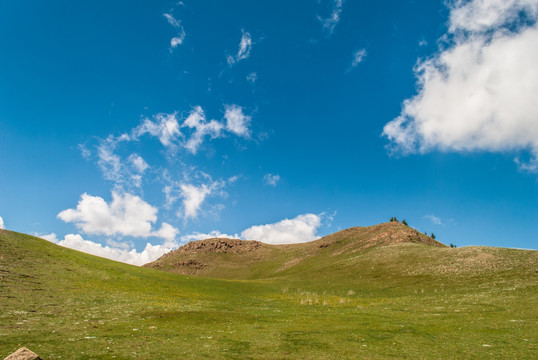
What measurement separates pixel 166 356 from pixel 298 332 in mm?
10491

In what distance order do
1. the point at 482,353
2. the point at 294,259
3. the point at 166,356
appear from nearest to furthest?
the point at 166,356, the point at 482,353, the point at 294,259

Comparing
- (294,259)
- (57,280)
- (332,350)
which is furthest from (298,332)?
(294,259)

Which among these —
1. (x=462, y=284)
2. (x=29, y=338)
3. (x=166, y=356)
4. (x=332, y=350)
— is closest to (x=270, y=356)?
(x=332, y=350)

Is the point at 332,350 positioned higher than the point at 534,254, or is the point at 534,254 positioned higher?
the point at 534,254

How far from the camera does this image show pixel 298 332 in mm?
22266

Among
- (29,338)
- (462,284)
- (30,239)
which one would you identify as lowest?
(29,338)

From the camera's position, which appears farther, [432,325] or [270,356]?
[432,325]

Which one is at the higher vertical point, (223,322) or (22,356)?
(22,356)

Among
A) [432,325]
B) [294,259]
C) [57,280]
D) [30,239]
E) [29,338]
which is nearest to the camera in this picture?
[29,338]

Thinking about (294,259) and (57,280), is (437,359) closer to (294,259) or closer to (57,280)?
(57,280)

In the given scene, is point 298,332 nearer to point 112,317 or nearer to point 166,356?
point 166,356

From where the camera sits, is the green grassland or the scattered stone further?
the green grassland

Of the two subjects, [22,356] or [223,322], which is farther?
[223,322]

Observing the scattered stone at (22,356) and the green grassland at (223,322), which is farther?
the green grassland at (223,322)
